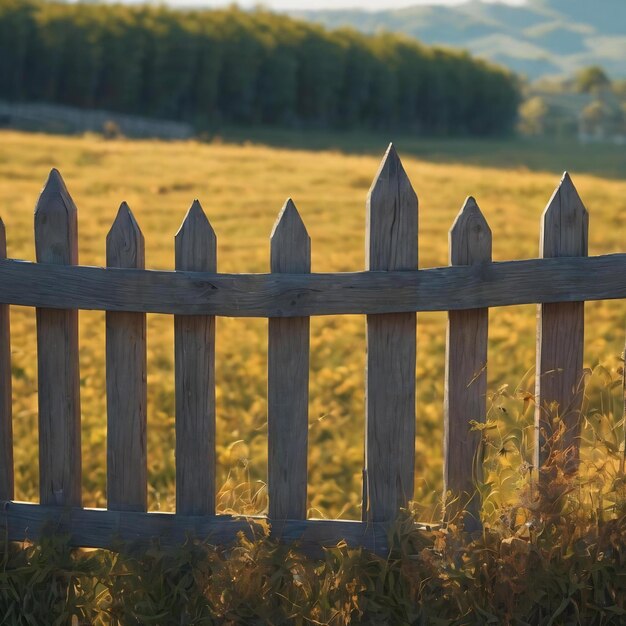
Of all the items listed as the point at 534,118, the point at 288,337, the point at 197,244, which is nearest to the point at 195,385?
the point at 288,337

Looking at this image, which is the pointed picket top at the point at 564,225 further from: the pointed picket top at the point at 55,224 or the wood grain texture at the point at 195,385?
the pointed picket top at the point at 55,224

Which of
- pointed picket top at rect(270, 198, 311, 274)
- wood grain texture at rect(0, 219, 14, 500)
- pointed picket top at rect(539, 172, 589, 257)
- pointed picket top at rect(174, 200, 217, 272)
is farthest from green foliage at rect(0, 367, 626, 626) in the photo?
pointed picket top at rect(174, 200, 217, 272)

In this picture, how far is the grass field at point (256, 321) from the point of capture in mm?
5168

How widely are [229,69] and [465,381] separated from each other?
63235 mm

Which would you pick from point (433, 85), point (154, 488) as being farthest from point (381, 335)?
point (433, 85)

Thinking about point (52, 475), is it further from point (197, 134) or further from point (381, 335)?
point (197, 134)

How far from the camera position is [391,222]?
3098 millimetres

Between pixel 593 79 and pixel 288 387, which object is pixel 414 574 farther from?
pixel 593 79

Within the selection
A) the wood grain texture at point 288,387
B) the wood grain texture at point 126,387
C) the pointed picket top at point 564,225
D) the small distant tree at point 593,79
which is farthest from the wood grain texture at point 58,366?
the small distant tree at point 593,79

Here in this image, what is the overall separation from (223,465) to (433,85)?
77444 millimetres

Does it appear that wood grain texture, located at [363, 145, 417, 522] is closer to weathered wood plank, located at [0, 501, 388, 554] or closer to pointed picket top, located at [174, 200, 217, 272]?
weathered wood plank, located at [0, 501, 388, 554]

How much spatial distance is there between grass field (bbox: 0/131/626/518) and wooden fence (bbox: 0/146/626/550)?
5.8 inches

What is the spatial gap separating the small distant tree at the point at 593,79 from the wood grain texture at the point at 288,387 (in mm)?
165170

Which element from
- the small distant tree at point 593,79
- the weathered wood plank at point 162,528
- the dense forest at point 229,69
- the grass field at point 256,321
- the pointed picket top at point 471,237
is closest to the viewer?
the pointed picket top at point 471,237
